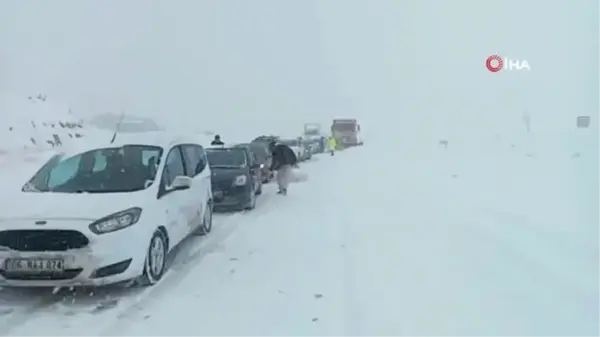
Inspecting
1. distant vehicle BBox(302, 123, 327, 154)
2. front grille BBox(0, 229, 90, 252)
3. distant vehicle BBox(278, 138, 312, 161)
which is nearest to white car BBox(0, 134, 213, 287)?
front grille BBox(0, 229, 90, 252)

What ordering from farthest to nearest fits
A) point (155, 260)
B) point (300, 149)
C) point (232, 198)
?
1. point (300, 149)
2. point (232, 198)
3. point (155, 260)

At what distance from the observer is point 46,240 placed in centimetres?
436

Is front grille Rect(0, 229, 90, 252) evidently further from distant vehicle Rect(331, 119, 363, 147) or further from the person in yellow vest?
distant vehicle Rect(331, 119, 363, 147)

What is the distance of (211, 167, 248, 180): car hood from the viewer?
9867 mm

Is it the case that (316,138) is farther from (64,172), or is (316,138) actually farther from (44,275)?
(44,275)

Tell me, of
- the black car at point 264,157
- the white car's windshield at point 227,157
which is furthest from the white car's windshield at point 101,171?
the black car at point 264,157

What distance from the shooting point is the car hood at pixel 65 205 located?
452 centimetres

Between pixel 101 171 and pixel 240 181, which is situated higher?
pixel 101 171

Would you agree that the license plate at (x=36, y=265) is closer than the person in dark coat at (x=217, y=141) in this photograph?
Yes

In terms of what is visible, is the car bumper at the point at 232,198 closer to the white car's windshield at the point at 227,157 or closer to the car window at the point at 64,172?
the white car's windshield at the point at 227,157

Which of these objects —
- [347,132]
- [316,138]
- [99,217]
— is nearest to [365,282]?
[99,217]

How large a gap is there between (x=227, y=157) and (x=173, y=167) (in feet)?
15.0

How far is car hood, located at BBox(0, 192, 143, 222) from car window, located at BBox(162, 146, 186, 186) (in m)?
0.64

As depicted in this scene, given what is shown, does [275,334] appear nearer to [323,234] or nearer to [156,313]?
[156,313]
